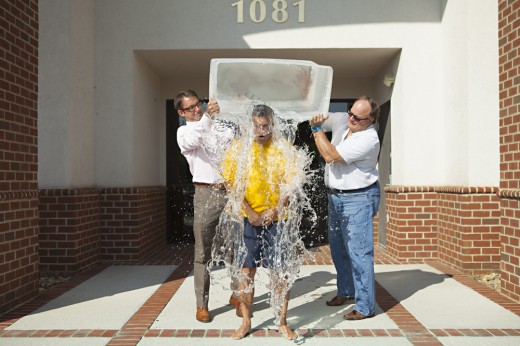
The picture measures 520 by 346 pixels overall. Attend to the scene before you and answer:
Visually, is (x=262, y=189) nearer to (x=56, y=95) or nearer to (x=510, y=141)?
(x=510, y=141)

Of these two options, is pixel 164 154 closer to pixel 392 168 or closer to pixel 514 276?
pixel 392 168

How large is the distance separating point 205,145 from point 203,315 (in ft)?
4.60

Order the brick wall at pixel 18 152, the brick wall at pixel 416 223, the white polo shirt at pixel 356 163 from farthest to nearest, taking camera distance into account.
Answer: the brick wall at pixel 416 223 → the brick wall at pixel 18 152 → the white polo shirt at pixel 356 163

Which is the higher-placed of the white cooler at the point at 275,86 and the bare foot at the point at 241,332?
the white cooler at the point at 275,86

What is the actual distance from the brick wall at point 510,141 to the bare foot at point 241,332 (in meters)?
2.60

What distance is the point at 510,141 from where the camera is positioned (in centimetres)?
483

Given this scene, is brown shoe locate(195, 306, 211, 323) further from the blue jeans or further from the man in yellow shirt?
the blue jeans

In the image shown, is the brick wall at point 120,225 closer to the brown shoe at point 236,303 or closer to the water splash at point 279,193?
the brown shoe at point 236,303

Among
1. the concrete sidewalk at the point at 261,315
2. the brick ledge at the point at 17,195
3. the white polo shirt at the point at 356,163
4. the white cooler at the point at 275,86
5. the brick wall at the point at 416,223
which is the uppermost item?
the white cooler at the point at 275,86

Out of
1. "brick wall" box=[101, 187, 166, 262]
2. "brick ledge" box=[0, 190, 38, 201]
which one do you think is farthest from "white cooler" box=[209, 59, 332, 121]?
"brick wall" box=[101, 187, 166, 262]

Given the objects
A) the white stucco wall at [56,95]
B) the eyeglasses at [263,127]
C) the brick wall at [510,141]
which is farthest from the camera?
the white stucco wall at [56,95]

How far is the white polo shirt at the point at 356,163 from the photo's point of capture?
432 cm

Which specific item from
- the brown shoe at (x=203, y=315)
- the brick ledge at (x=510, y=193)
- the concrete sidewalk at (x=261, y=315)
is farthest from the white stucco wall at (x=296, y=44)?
the brown shoe at (x=203, y=315)

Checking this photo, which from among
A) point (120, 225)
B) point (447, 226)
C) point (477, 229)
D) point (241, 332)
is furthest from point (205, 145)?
point (447, 226)
